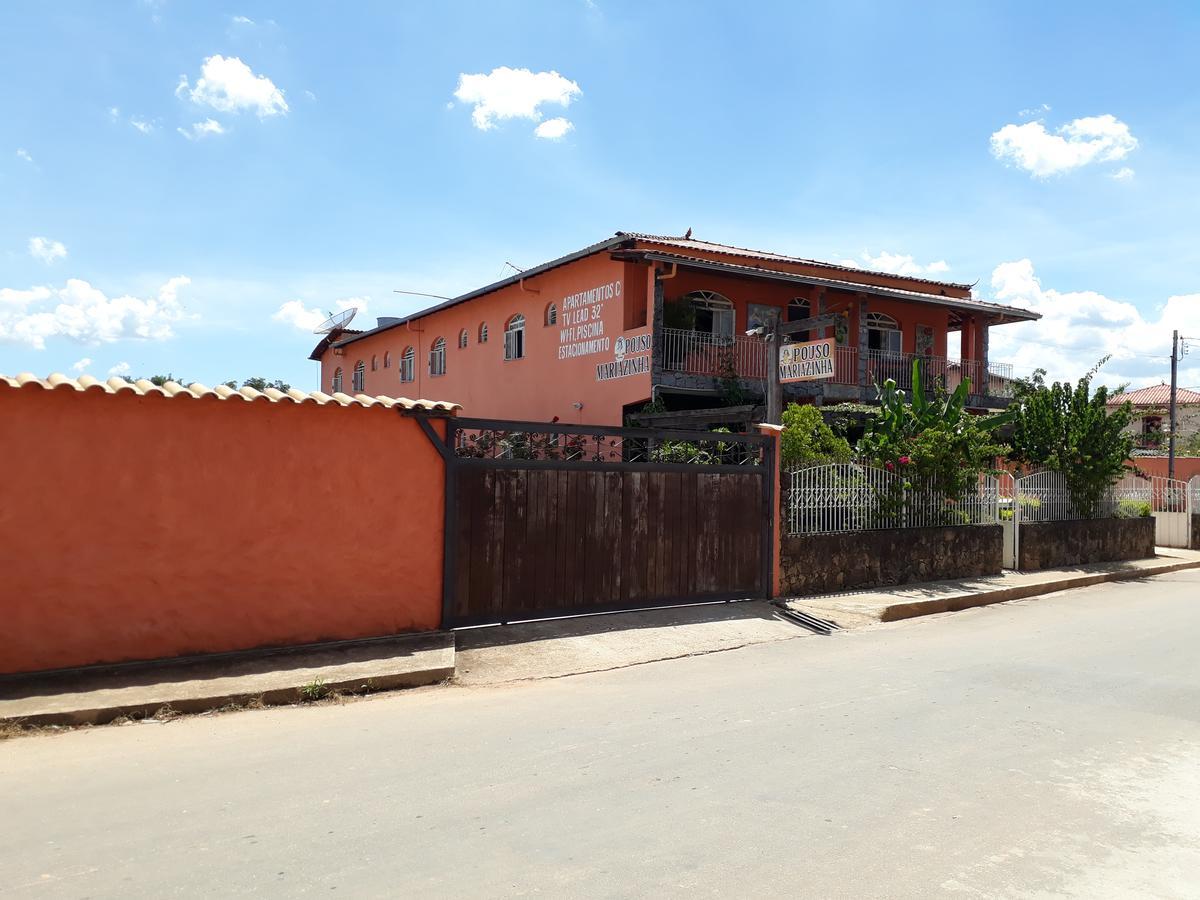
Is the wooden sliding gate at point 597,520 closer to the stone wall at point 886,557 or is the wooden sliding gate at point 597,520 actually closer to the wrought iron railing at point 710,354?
the stone wall at point 886,557

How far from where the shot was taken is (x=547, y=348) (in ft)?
69.7

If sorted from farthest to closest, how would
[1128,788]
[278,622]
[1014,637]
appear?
[1014,637] → [278,622] → [1128,788]

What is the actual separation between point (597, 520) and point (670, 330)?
9.66 metres

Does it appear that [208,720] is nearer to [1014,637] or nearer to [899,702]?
[899,702]

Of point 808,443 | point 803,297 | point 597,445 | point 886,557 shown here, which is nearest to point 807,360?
point 808,443

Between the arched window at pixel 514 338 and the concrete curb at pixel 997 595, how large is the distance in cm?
1352

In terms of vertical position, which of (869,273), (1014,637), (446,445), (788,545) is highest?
(869,273)

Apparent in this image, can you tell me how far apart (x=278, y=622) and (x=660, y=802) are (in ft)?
13.9

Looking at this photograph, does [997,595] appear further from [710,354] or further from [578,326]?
[578,326]

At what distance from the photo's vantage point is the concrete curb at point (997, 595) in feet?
35.4

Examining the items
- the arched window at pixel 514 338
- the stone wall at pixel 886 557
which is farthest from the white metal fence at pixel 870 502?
the arched window at pixel 514 338

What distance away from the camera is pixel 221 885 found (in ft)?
11.1

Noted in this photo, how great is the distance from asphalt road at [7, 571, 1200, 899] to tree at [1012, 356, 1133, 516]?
10110 mm

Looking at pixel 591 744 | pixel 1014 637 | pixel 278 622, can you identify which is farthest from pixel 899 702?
pixel 278 622
